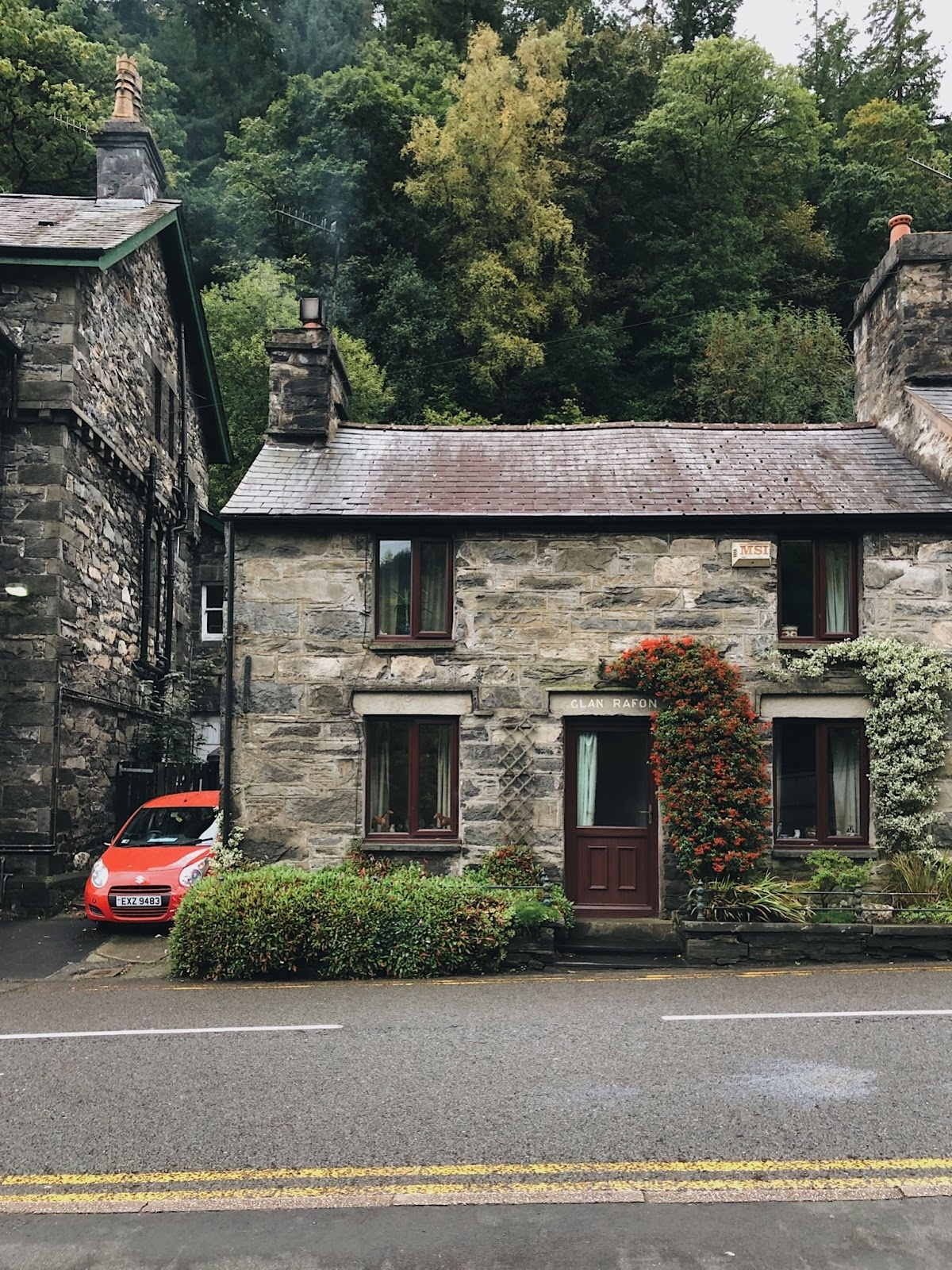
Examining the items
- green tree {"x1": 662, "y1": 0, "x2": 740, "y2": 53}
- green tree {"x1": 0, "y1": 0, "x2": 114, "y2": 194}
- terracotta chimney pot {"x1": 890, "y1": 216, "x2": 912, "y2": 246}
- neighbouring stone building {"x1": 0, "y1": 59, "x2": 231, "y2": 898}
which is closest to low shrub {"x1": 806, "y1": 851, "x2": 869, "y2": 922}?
terracotta chimney pot {"x1": 890, "y1": 216, "x2": 912, "y2": 246}

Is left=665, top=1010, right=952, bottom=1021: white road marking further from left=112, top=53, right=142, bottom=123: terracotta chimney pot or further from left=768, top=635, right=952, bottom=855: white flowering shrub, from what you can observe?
left=112, top=53, right=142, bottom=123: terracotta chimney pot

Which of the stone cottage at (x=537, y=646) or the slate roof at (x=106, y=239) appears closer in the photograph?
the stone cottage at (x=537, y=646)

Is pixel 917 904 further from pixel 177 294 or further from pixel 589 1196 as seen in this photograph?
pixel 177 294

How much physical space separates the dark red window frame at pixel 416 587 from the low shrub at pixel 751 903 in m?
4.68

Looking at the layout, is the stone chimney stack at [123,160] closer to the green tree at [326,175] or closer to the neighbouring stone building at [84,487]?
the neighbouring stone building at [84,487]

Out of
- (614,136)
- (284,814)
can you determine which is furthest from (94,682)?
(614,136)

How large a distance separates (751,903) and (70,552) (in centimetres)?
1083

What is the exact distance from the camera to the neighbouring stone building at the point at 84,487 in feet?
50.0

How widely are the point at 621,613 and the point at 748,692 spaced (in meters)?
1.94

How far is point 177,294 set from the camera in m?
22.6

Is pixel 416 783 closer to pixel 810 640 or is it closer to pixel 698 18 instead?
pixel 810 640

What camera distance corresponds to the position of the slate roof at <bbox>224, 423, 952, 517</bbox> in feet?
46.2

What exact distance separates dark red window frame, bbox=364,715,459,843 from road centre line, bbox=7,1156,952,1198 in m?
7.96

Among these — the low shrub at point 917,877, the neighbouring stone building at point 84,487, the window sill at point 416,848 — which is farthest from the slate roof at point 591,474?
the low shrub at point 917,877
